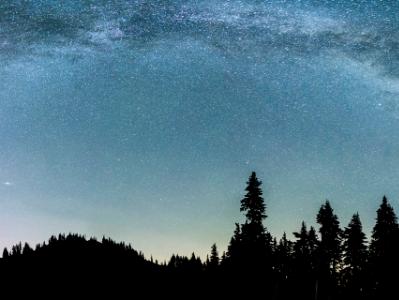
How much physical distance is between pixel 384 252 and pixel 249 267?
1590 centimetres

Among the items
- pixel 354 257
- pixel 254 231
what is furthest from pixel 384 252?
pixel 254 231

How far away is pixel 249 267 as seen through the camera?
40250mm

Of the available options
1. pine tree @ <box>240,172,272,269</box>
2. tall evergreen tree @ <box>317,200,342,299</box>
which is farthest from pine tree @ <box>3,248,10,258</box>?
tall evergreen tree @ <box>317,200,342,299</box>

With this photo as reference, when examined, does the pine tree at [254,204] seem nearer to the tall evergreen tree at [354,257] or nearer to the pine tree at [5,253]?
the tall evergreen tree at [354,257]

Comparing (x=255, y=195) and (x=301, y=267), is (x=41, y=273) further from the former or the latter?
(x=301, y=267)

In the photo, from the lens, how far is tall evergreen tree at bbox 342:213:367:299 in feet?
165

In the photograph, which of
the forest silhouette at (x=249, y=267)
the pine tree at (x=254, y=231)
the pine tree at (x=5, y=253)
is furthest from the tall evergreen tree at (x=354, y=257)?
the pine tree at (x=5, y=253)

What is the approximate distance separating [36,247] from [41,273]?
23.2 feet

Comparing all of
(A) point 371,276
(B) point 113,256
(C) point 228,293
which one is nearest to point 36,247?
(B) point 113,256

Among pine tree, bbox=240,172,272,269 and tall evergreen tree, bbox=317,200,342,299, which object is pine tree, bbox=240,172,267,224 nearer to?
pine tree, bbox=240,172,272,269

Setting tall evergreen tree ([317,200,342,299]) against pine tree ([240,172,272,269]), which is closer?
pine tree ([240,172,272,269])

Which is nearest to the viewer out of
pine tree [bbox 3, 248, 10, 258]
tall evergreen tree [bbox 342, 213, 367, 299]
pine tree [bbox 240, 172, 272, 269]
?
pine tree [bbox 240, 172, 272, 269]

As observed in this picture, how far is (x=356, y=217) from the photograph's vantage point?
56.4 meters

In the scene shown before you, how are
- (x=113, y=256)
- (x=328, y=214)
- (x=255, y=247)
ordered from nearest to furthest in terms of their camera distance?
(x=255, y=247), (x=328, y=214), (x=113, y=256)
